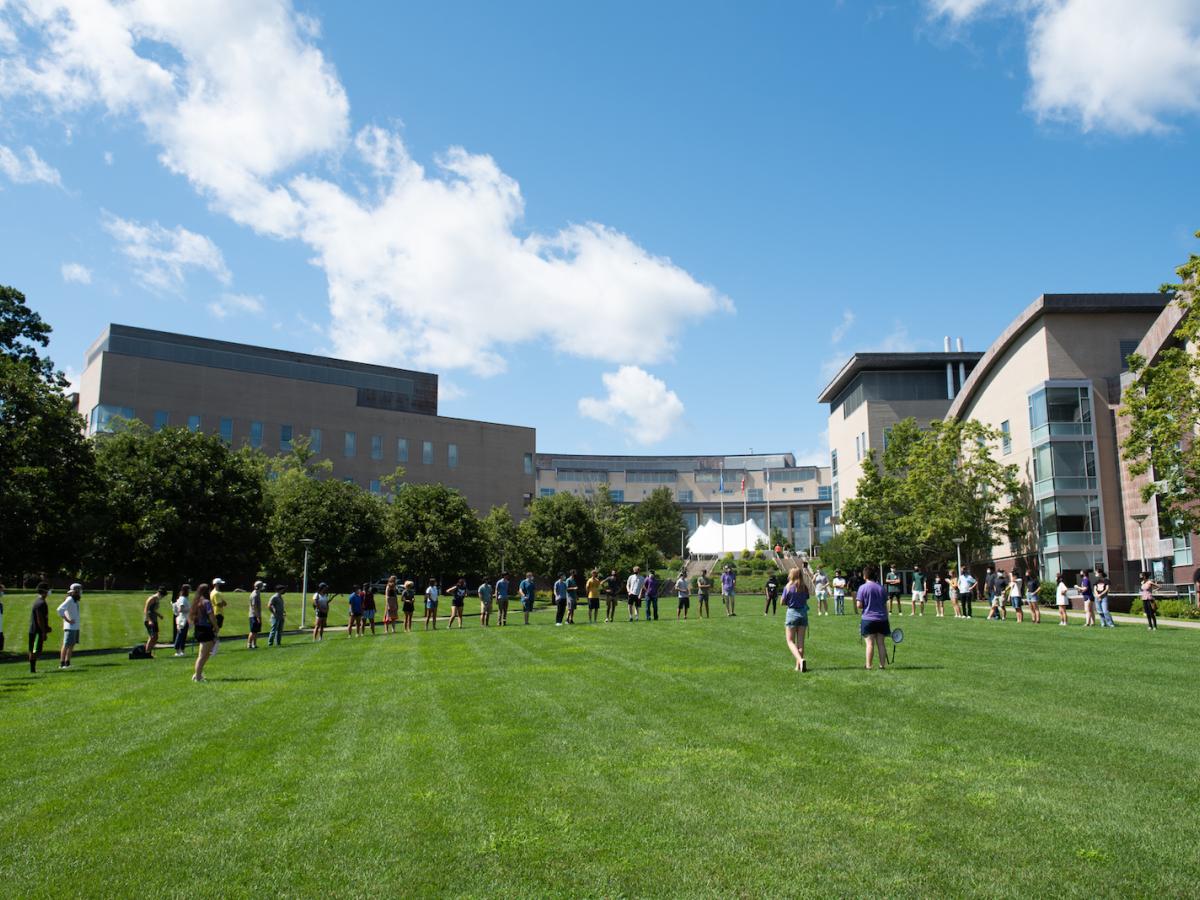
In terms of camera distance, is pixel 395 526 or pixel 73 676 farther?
pixel 395 526

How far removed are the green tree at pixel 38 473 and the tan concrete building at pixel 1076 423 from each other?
4781cm

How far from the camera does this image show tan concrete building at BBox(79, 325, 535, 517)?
76.6 m

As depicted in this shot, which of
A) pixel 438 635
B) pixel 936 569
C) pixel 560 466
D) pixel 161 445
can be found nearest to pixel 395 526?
pixel 161 445

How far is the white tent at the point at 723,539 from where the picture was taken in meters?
85.0

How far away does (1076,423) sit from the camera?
5119cm

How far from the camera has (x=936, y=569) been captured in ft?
208

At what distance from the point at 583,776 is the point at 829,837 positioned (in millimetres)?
2560

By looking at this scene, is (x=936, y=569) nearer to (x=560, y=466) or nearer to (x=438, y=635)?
(x=438, y=635)

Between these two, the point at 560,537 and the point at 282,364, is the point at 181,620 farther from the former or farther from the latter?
the point at 282,364

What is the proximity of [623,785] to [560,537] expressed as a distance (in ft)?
200

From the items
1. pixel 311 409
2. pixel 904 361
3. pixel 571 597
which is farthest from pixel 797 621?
pixel 311 409

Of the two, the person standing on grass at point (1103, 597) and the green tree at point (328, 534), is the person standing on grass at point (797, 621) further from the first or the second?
the green tree at point (328, 534)

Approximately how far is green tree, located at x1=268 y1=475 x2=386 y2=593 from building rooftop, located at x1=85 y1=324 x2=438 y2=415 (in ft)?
139

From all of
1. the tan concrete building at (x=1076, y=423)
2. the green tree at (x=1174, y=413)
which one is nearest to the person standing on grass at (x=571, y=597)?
the green tree at (x=1174, y=413)
